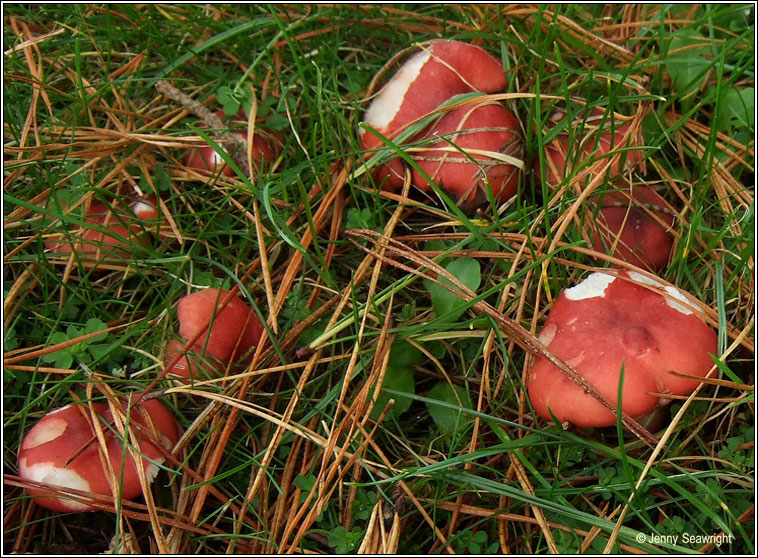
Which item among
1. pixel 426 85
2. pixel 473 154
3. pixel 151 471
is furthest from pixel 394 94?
pixel 151 471

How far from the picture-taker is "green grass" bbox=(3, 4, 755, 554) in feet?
5.11

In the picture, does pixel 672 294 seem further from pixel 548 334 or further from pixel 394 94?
pixel 394 94

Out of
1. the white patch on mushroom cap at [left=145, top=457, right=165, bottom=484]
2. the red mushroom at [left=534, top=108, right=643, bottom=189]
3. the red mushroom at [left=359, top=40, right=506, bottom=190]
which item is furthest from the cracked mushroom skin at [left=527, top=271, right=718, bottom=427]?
the white patch on mushroom cap at [left=145, top=457, right=165, bottom=484]

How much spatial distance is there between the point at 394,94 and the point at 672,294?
3.14 feet

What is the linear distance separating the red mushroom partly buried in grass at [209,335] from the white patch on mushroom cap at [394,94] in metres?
0.69

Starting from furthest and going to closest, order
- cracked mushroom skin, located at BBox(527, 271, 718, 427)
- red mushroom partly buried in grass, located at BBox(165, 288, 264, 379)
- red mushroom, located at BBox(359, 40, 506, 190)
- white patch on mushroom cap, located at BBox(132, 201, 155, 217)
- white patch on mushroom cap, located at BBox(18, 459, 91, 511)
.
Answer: white patch on mushroom cap, located at BBox(132, 201, 155, 217) → red mushroom, located at BBox(359, 40, 506, 190) → red mushroom partly buried in grass, located at BBox(165, 288, 264, 379) → white patch on mushroom cap, located at BBox(18, 459, 91, 511) → cracked mushroom skin, located at BBox(527, 271, 718, 427)

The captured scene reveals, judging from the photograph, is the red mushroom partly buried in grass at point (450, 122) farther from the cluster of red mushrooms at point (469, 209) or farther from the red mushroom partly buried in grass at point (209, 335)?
the red mushroom partly buried in grass at point (209, 335)

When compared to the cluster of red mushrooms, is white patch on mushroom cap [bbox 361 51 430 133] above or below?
above

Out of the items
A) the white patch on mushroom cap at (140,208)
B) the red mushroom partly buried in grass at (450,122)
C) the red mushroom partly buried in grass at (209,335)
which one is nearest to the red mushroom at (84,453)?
the red mushroom partly buried in grass at (209,335)

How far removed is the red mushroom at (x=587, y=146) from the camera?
Result: 5.70 feet

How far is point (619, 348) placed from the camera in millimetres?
1432

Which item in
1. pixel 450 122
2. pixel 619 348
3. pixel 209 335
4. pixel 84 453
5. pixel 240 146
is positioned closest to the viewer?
pixel 619 348

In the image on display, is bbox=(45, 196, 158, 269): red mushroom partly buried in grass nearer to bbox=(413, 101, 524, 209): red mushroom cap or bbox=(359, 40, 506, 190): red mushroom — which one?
bbox=(359, 40, 506, 190): red mushroom

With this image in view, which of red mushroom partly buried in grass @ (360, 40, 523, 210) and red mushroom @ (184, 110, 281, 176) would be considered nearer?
red mushroom partly buried in grass @ (360, 40, 523, 210)
